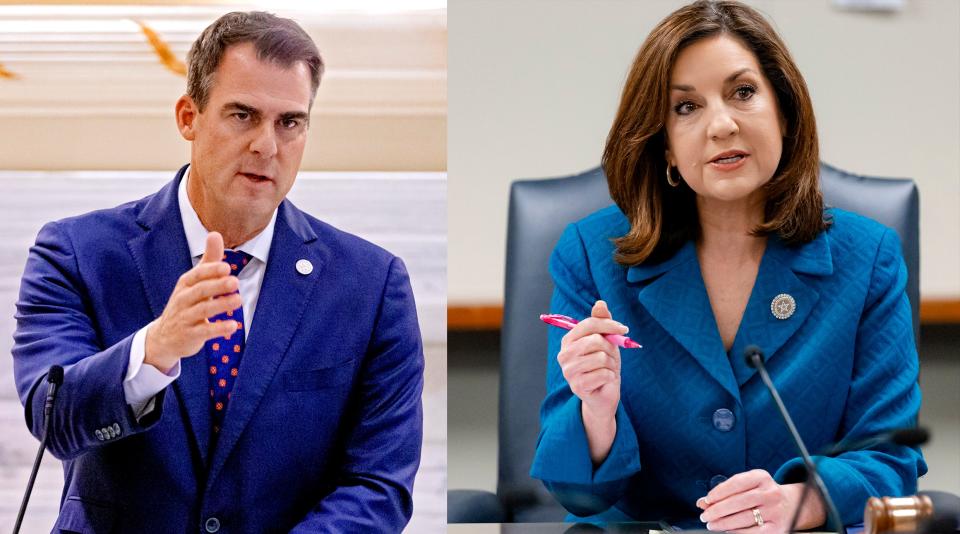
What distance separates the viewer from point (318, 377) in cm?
197

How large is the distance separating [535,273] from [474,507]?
0.47m

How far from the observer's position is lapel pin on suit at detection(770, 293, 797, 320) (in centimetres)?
209

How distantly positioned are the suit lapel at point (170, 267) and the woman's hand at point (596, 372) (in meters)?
0.62

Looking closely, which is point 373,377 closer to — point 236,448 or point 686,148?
point 236,448

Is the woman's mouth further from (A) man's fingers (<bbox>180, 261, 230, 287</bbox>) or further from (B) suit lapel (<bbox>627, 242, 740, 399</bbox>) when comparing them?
(A) man's fingers (<bbox>180, 261, 230, 287</bbox>)

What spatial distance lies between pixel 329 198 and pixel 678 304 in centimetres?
68

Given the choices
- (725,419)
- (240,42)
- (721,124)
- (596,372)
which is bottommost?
(725,419)

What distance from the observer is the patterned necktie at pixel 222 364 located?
6.28 feet

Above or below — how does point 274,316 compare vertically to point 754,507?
above

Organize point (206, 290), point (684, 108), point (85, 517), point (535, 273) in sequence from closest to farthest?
point (206, 290), point (85, 517), point (684, 108), point (535, 273)

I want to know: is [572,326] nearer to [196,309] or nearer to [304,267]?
[304,267]

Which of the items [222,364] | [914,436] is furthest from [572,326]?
[914,436]

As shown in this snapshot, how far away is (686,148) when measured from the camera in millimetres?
2092

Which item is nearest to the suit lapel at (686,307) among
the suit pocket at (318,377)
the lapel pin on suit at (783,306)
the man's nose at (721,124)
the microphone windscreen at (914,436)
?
the lapel pin on suit at (783,306)
